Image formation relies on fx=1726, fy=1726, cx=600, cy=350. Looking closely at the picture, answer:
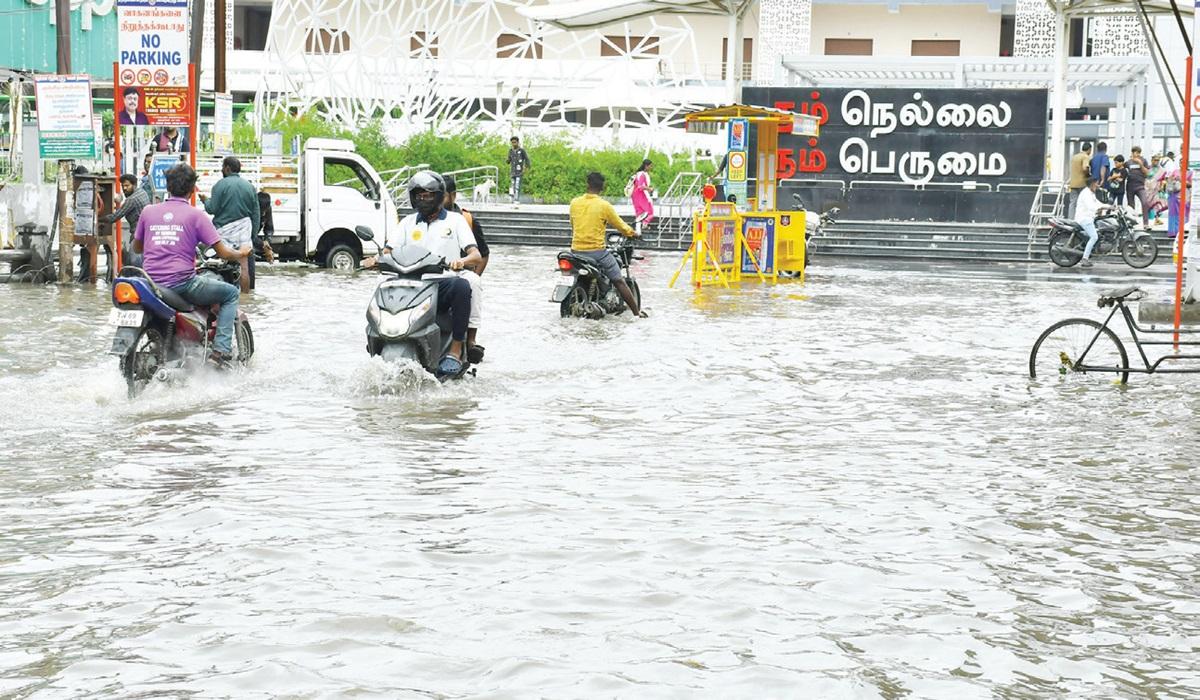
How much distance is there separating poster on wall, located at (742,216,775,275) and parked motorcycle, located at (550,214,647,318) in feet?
23.6

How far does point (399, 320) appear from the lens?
10.9 metres

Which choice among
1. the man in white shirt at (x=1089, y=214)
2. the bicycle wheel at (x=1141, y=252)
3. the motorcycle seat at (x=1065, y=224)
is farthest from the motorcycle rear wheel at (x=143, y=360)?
the bicycle wheel at (x=1141, y=252)

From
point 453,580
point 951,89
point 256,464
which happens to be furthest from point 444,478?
point 951,89

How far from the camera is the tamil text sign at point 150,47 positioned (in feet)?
55.4

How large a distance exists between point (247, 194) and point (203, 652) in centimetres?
1318

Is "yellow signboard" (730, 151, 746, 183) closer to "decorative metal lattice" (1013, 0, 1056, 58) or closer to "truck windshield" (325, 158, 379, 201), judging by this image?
"truck windshield" (325, 158, 379, 201)

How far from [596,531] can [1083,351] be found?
253 inches

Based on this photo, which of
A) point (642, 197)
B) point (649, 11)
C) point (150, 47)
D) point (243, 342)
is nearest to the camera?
point (243, 342)

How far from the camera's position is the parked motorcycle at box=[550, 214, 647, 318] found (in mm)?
16734

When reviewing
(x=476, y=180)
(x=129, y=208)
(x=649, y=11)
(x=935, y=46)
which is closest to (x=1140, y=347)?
(x=129, y=208)

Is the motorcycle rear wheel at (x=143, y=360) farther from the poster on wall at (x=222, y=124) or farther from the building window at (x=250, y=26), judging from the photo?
the building window at (x=250, y=26)

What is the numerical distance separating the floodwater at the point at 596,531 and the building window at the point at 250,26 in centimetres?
6157

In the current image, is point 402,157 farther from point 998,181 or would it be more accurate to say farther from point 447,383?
point 447,383

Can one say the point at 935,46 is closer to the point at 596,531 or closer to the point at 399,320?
the point at 399,320
